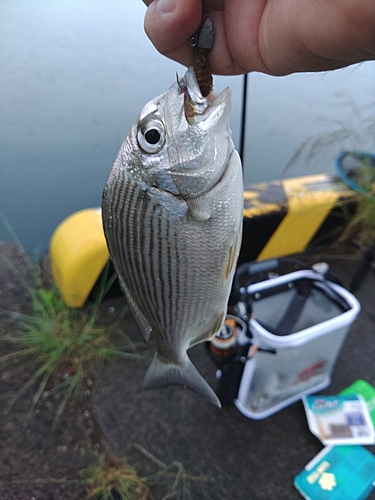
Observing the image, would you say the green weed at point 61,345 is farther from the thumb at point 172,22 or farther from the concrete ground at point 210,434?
the thumb at point 172,22

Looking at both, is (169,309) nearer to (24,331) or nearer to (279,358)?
(279,358)

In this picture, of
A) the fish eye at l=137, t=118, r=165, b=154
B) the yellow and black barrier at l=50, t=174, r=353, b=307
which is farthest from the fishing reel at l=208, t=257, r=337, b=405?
the fish eye at l=137, t=118, r=165, b=154

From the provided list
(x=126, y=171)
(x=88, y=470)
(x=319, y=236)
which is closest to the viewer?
(x=126, y=171)

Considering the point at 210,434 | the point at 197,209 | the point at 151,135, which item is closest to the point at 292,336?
the point at 210,434

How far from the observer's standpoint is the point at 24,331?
2469 mm

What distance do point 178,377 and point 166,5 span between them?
3.45 ft

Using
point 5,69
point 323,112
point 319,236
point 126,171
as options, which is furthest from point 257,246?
point 5,69

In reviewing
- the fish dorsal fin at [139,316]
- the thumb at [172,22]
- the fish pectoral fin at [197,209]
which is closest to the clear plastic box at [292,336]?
the fish dorsal fin at [139,316]

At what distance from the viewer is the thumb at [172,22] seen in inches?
35.3

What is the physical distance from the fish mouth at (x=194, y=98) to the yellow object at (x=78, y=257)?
1.63m

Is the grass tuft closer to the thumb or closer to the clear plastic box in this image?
the clear plastic box

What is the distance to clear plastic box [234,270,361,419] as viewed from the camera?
1.89 meters

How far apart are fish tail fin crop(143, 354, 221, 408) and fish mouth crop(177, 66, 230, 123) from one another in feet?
2.45

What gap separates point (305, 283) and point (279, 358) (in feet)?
1.50
